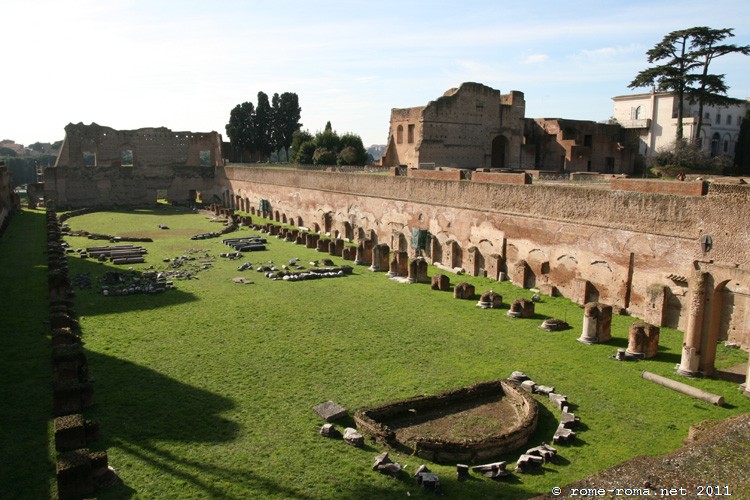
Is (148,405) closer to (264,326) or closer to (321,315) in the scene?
(264,326)

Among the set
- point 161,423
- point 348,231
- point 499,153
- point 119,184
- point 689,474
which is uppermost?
point 499,153

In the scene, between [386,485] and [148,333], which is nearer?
[386,485]

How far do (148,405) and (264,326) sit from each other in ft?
13.7

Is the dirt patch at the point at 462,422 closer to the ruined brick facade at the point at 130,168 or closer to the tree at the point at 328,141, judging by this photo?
the ruined brick facade at the point at 130,168

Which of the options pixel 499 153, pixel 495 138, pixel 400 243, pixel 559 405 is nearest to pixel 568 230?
pixel 559 405

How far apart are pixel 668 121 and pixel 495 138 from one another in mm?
12926

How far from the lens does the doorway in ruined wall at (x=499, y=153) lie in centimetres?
3569

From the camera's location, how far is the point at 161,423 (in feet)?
26.6

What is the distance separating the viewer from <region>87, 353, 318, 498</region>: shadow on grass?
6719mm

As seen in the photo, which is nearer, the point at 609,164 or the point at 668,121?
the point at 609,164

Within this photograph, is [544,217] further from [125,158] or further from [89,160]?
[89,160]

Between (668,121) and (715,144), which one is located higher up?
(668,121)

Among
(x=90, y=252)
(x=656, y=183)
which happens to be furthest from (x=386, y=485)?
(x=90, y=252)

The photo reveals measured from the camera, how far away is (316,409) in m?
8.48
